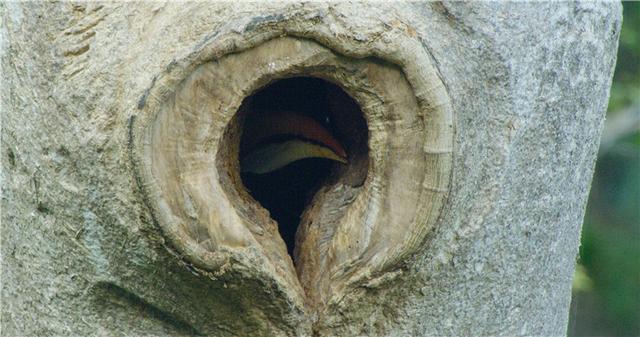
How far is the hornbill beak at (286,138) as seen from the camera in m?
1.17

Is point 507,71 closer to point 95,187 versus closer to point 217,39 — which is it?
point 217,39

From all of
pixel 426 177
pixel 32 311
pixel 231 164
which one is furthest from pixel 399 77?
pixel 32 311

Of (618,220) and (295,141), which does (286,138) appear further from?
(618,220)

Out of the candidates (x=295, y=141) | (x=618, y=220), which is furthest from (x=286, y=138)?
(x=618, y=220)

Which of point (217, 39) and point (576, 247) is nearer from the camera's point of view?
point (217, 39)

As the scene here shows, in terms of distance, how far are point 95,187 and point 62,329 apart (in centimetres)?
19

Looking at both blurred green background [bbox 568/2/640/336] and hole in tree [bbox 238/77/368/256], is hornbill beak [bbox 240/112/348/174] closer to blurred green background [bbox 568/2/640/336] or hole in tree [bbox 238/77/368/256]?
hole in tree [bbox 238/77/368/256]

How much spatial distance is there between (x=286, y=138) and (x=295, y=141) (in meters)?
0.01

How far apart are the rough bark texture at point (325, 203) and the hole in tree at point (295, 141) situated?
0.08 meters

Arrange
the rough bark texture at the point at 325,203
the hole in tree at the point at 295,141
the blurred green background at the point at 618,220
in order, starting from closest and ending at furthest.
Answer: the rough bark texture at the point at 325,203 < the hole in tree at the point at 295,141 < the blurred green background at the point at 618,220

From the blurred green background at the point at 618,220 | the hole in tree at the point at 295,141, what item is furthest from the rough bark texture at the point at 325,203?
the blurred green background at the point at 618,220

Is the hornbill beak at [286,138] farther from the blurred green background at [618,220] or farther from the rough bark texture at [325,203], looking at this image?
the blurred green background at [618,220]

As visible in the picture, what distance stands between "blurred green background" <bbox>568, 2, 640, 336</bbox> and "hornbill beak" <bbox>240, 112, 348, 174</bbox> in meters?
2.62

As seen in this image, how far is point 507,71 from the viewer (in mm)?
1036
